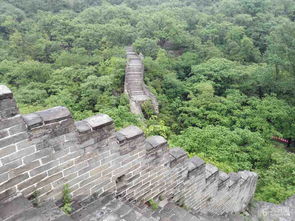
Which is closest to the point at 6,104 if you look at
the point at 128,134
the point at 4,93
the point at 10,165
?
the point at 4,93

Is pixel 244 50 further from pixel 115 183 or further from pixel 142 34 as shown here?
pixel 115 183

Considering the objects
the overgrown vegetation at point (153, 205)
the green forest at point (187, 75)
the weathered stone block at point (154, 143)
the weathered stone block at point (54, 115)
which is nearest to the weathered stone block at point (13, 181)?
the weathered stone block at point (54, 115)

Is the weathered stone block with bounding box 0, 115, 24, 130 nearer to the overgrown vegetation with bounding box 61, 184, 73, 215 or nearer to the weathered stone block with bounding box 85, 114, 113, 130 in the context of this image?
the weathered stone block with bounding box 85, 114, 113, 130

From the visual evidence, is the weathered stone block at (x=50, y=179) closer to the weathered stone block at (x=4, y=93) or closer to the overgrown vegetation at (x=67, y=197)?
the overgrown vegetation at (x=67, y=197)

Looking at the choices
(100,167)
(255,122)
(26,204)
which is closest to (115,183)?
(100,167)

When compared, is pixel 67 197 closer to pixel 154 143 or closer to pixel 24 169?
pixel 24 169

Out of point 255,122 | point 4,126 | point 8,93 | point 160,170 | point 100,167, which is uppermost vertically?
point 8,93

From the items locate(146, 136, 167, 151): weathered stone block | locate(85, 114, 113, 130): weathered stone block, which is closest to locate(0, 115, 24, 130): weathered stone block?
locate(85, 114, 113, 130): weathered stone block

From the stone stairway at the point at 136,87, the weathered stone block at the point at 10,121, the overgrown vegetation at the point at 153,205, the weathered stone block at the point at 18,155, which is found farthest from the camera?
the stone stairway at the point at 136,87

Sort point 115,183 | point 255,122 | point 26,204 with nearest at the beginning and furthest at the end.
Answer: point 26,204 < point 115,183 < point 255,122
